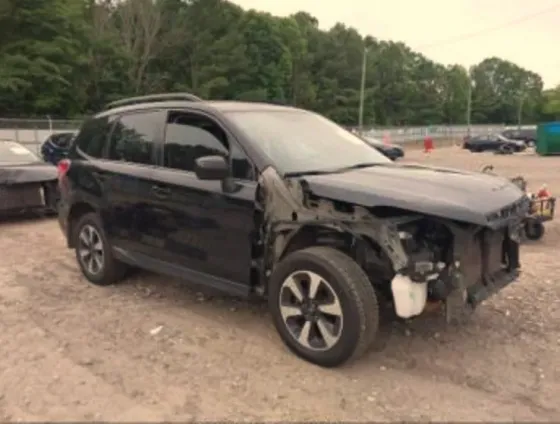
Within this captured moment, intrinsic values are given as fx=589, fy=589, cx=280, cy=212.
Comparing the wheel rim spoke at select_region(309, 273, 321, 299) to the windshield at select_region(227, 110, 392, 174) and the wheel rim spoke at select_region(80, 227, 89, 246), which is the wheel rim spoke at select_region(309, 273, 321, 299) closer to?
the windshield at select_region(227, 110, 392, 174)

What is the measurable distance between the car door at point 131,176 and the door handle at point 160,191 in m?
0.08

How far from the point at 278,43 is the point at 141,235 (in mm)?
67317

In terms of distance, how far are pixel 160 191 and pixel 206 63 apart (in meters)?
55.3

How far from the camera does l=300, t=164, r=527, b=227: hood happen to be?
11.5ft

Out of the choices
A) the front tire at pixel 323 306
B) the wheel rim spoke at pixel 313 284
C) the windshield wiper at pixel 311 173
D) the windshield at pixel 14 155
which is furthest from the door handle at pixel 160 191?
the windshield at pixel 14 155

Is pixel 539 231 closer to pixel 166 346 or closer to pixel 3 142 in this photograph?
pixel 166 346

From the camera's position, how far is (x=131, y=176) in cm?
511

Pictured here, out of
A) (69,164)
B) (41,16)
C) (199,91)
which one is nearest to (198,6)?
(199,91)

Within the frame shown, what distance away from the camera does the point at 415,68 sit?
107m

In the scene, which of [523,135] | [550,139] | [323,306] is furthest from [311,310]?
[523,135]

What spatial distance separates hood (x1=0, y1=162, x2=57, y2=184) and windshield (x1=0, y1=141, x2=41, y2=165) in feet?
0.92

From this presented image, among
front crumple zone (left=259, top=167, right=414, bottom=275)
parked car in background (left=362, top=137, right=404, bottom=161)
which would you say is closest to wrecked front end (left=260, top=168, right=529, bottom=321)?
front crumple zone (left=259, top=167, right=414, bottom=275)

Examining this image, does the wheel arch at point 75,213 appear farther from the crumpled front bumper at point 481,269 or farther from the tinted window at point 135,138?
the crumpled front bumper at point 481,269

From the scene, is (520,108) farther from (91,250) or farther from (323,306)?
(323,306)
